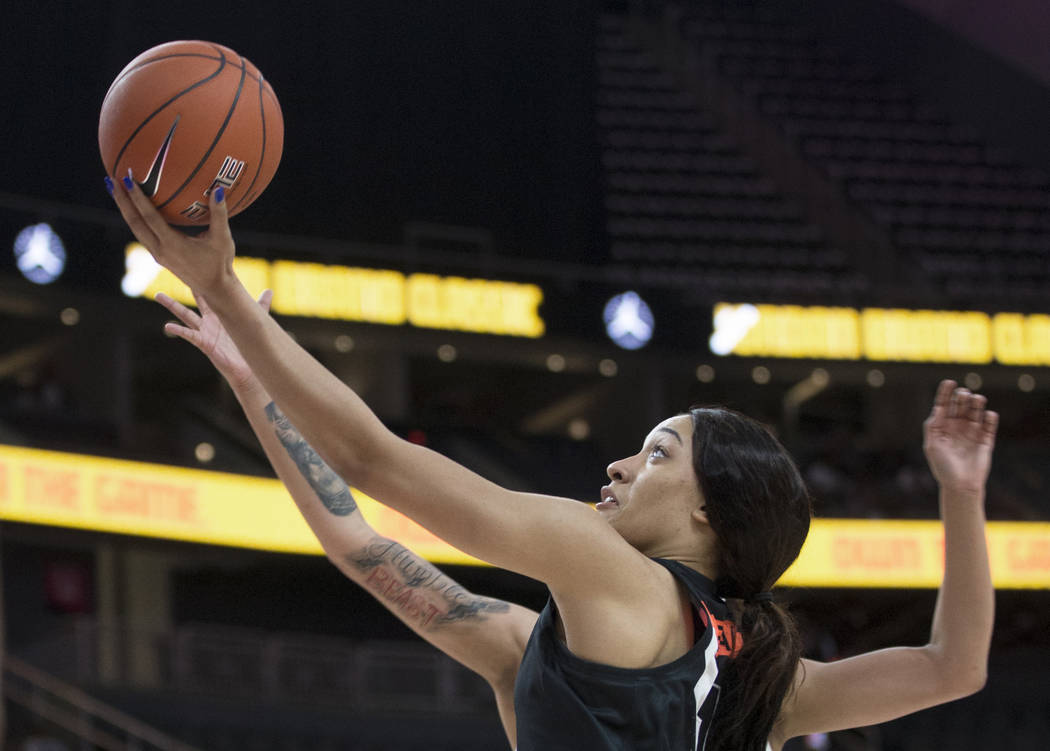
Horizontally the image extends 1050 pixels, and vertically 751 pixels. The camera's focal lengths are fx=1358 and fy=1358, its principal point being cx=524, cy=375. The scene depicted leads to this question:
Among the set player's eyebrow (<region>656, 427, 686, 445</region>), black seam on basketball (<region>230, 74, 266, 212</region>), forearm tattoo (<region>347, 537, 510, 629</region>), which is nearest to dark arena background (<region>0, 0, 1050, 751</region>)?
forearm tattoo (<region>347, 537, 510, 629</region>)

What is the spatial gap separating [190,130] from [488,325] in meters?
17.4

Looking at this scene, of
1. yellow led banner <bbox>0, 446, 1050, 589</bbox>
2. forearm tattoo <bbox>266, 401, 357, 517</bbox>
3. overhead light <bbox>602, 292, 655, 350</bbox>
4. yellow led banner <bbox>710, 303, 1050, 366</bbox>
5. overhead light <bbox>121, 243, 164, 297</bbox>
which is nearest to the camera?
forearm tattoo <bbox>266, 401, 357, 517</bbox>

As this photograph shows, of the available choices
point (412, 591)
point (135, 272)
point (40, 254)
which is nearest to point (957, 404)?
point (412, 591)

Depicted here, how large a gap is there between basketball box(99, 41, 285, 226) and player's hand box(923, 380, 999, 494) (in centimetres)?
138

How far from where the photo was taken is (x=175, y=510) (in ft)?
48.9

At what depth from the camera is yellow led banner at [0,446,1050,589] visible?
14.0 meters

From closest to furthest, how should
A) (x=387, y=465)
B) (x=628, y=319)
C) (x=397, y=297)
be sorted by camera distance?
(x=387, y=465)
(x=397, y=297)
(x=628, y=319)

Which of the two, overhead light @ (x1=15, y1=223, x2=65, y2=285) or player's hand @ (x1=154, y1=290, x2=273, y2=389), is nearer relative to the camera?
player's hand @ (x1=154, y1=290, x2=273, y2=389)

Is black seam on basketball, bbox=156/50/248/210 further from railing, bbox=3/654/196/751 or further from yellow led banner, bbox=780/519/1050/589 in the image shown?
yellow led banner, bbox=780/519/1050/589

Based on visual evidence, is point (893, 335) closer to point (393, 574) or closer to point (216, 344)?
point (393, 574)

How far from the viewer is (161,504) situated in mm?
14859

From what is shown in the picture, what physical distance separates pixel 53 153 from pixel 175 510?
7.08 meters

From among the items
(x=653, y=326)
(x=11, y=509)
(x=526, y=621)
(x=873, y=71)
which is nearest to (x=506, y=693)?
(x=526, y=621)

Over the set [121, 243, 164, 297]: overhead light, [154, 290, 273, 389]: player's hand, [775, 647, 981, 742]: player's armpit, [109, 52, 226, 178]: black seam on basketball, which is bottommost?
[775, 647, 981, 742]: player's armpit
